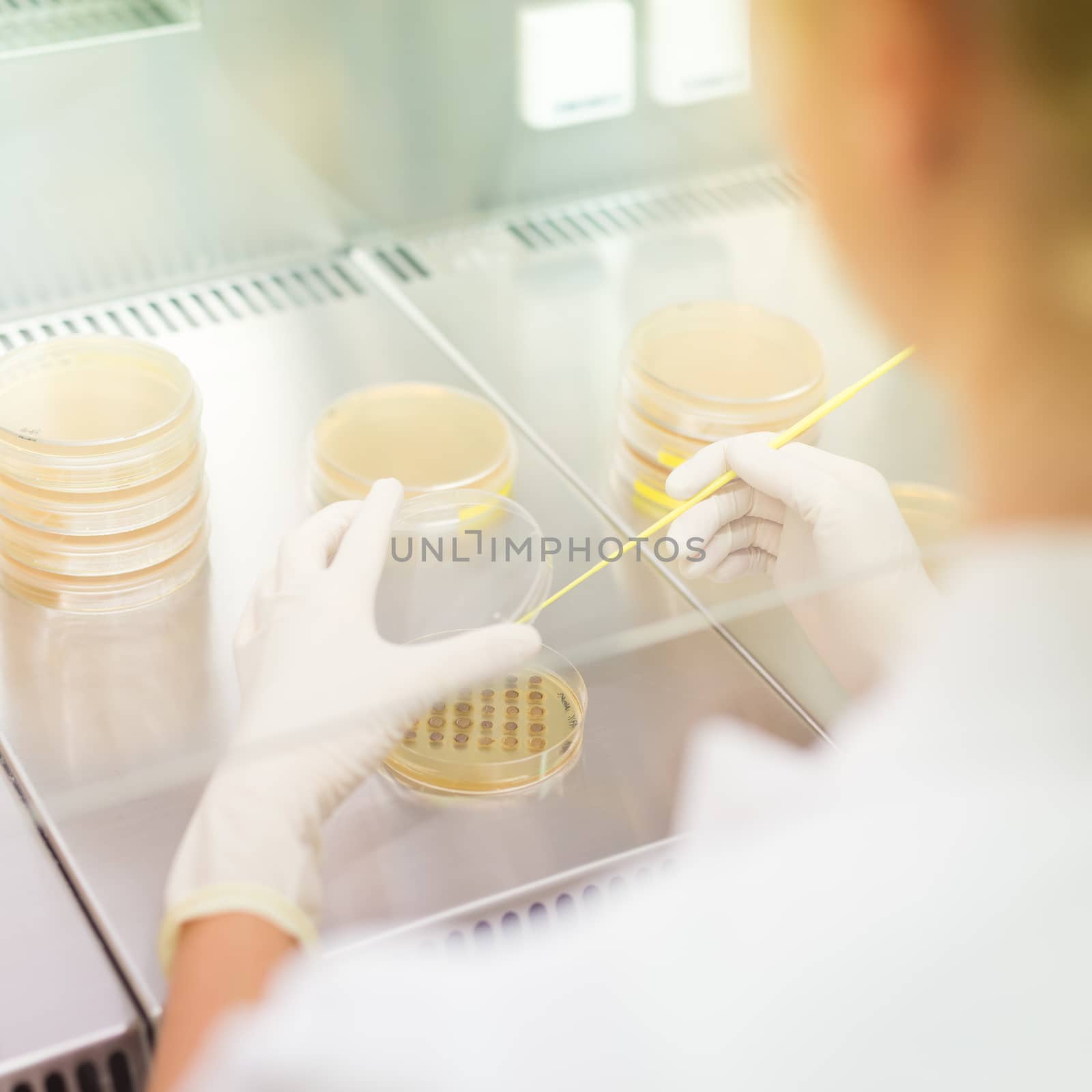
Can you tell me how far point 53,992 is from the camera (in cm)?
93

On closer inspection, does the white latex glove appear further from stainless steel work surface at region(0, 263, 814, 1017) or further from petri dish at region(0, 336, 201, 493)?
petri dish at region(0, 336, 201, 493)

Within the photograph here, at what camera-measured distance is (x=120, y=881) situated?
3.31 ft

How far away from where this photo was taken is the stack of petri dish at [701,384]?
1360 millimetres

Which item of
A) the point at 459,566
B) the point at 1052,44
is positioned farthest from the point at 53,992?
the point at 1052,44

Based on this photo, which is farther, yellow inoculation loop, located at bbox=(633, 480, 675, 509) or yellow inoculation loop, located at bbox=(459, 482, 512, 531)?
yellow inoculation loop, located at bbox=(633, 480, 675, 509)

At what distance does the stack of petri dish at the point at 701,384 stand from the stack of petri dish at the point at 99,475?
0.45 metres

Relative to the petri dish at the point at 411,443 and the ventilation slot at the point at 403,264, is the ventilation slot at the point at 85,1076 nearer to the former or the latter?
the petri dish at the point at 411,443

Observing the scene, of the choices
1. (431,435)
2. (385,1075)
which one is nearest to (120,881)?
(385,1075)

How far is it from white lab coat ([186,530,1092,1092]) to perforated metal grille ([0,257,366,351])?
1.12 m

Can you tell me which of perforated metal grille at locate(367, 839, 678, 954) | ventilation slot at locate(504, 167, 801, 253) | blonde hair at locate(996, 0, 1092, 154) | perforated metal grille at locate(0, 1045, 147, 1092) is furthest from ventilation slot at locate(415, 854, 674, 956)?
ventilation slot at locate(504, 167, 801, 253)

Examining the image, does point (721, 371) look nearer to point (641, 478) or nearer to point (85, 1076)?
point (641, 478)

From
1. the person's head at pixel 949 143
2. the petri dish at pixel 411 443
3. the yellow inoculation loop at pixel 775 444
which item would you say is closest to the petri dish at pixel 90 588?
the petri dish at pixel 411 443

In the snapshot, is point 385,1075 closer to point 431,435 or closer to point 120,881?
point 120,881

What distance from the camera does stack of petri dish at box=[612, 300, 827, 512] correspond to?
1.36 meters
